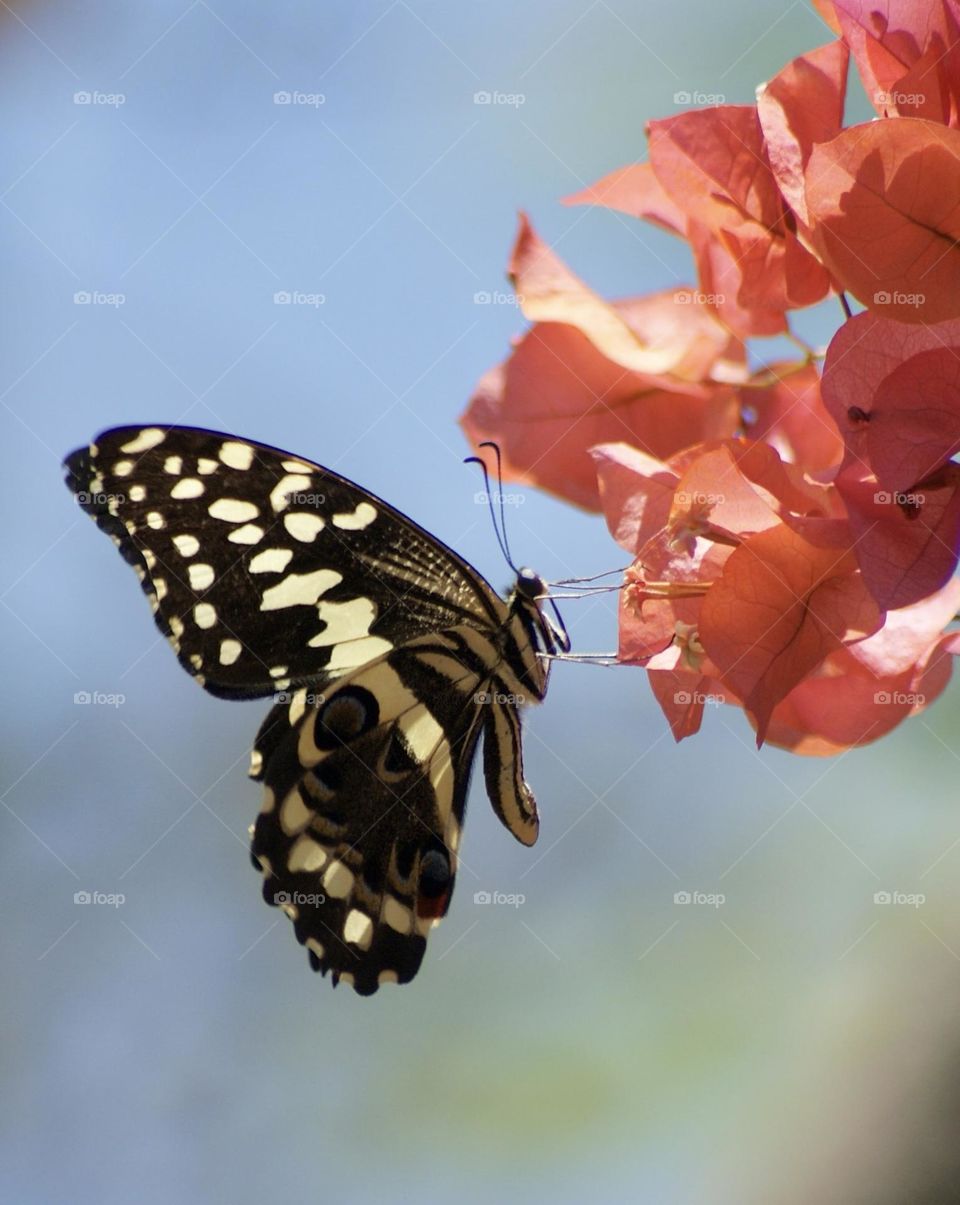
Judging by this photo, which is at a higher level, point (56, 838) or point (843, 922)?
point (843, 922)

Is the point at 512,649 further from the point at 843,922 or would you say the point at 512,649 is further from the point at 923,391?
the point at 843,922

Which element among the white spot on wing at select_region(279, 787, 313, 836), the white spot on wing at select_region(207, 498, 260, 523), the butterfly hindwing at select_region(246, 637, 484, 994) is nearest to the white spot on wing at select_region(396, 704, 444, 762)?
the butterfly hindwing at select_region(246, 637, 484, 994)

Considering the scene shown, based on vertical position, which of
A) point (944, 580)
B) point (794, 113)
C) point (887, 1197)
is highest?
point (794, 113)

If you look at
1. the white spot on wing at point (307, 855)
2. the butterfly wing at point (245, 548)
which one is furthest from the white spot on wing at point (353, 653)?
the white spot on wing at point (307, 855)

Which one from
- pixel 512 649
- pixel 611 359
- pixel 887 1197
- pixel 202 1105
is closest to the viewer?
pixel 611 359

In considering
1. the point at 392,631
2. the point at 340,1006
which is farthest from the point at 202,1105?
the point at 392,631

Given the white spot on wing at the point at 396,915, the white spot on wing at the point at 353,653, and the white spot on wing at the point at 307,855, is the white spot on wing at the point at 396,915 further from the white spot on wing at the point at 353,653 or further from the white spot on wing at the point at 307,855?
the white spot on wing at the point at 353,653

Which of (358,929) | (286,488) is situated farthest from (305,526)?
(358,929)
